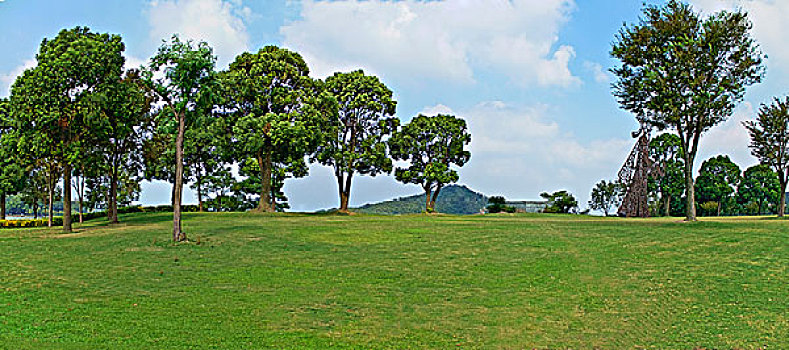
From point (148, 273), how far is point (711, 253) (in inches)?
691

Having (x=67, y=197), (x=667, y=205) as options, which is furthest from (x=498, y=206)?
(x=67, y=197)

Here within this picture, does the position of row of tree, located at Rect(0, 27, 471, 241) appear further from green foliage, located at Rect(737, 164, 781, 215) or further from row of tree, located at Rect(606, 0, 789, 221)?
green foliage, located at Rect(737, 164, 781, 215)

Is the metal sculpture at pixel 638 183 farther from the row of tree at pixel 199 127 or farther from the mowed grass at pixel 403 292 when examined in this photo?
the mowed grass at pixel 403 292

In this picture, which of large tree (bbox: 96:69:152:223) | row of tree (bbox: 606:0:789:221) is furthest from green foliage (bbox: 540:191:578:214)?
large tree (bbox: 96:69:152:223)

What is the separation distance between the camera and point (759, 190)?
197 feet

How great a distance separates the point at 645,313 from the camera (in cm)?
1295

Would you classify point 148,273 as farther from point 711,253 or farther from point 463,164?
point 463,164

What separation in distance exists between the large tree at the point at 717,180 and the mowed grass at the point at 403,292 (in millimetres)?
38533

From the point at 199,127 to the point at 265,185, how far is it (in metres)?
18.5

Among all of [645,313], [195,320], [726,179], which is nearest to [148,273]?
[195,320]

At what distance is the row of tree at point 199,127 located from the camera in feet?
89.4

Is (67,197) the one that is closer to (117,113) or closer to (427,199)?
(117,113)

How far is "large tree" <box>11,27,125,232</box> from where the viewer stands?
3014cm

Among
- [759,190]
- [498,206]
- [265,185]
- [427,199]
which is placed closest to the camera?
[265,185]
